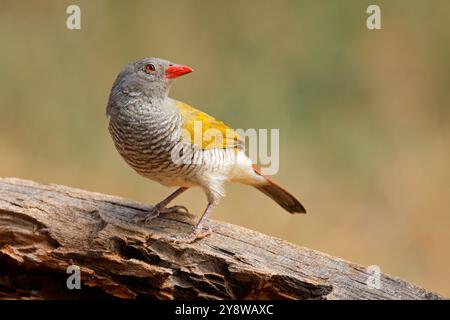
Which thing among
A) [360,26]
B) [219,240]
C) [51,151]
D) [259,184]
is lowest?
[219,240]

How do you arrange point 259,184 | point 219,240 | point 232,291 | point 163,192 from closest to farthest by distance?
point 232,291, point 219,240, point 259,184, point 163,192

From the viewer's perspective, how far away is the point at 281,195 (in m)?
4.93

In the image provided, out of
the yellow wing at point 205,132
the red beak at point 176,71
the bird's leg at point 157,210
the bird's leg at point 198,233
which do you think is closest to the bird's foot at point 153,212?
the bird's leg at point 157,210

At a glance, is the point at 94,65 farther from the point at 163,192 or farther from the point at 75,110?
the point at 163,192

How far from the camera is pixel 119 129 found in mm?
4160

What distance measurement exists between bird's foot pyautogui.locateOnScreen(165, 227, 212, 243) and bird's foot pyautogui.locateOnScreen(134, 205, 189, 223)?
0.93ft

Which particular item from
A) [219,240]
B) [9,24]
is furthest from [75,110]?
[219,240]

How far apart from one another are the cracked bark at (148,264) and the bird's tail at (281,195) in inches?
22.2

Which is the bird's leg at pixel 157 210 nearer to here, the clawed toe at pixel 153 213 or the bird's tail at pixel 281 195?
the clawed toe at pixel 153 213

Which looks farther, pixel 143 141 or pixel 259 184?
pixel 259 184

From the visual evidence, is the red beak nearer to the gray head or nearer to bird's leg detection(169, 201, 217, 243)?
the gray head

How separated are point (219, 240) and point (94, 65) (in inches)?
116

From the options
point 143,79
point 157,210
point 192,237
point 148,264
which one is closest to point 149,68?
point 143,79

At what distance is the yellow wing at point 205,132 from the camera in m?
4.30
